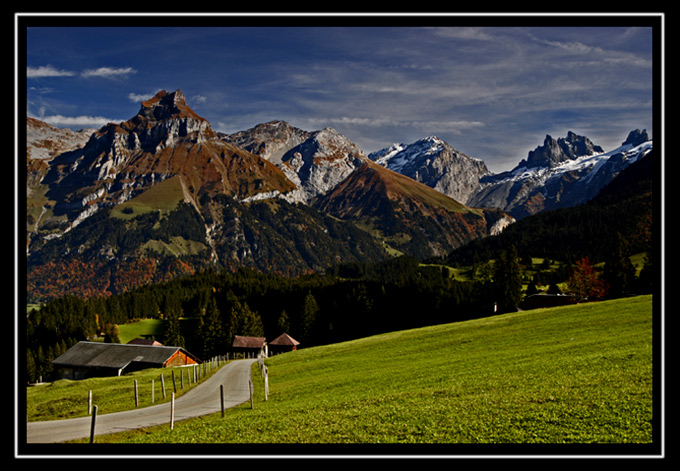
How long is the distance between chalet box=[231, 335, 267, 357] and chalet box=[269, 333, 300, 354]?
3444 millimetres

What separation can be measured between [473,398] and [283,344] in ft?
441

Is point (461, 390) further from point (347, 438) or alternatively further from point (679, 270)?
point (679, 270)

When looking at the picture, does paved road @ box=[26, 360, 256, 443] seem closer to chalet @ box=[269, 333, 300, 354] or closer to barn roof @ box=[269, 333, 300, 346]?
barn roof @ box=[269, 333, 300, 346]

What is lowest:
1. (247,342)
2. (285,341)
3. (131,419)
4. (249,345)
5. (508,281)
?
(249,345)

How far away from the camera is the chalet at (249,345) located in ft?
505

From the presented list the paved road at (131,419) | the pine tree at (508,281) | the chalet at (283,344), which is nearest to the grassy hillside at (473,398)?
the paved road at (131,419)

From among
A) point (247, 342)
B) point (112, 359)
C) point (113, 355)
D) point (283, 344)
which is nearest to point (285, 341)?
point (283, 344)

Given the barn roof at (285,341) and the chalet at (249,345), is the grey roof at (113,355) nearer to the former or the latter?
the chalet at (249,345)

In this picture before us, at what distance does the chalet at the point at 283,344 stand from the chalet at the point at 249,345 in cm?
344

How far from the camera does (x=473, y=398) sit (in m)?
27.4

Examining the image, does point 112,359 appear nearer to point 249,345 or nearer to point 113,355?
point 113,355

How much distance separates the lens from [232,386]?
2178 inches

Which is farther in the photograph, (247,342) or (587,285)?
(247,342)

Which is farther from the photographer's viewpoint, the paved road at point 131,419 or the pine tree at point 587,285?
the pine tree at point 587,285
